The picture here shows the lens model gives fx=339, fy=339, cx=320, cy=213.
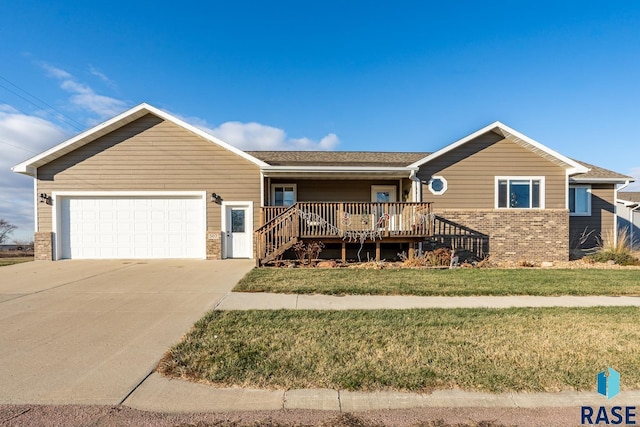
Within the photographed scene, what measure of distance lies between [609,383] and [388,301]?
140 inches

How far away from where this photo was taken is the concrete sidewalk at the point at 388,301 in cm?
610

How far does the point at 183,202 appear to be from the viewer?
1309cm

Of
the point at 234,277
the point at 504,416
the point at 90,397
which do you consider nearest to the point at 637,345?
the point at 504,416

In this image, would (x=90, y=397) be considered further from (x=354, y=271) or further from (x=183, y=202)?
(x=183, y=202)

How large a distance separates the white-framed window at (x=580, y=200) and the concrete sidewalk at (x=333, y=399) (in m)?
14.2

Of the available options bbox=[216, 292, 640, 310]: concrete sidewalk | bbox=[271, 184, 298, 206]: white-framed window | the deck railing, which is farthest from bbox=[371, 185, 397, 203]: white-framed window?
bbox=[216, 292, 640, 310]: concrete sidewalk

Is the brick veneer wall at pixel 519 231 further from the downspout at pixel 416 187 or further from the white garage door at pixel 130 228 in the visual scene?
the white garage door at pixel 130 228

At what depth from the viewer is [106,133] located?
506 inches

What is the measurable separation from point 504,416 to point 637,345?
2763mm

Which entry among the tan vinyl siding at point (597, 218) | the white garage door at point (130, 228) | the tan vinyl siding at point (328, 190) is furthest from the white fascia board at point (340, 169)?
the tan vinyl siding at point (597, 218)

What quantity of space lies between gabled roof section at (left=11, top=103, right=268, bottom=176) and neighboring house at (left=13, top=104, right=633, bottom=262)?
0.16 feet

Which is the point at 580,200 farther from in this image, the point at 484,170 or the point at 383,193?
the point at 383,193

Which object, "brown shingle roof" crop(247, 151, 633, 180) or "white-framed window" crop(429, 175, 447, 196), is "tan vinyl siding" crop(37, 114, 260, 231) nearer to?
"brown shingle roof" crop(247, 151, 633, 180)

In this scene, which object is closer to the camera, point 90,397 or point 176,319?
point 90,397
